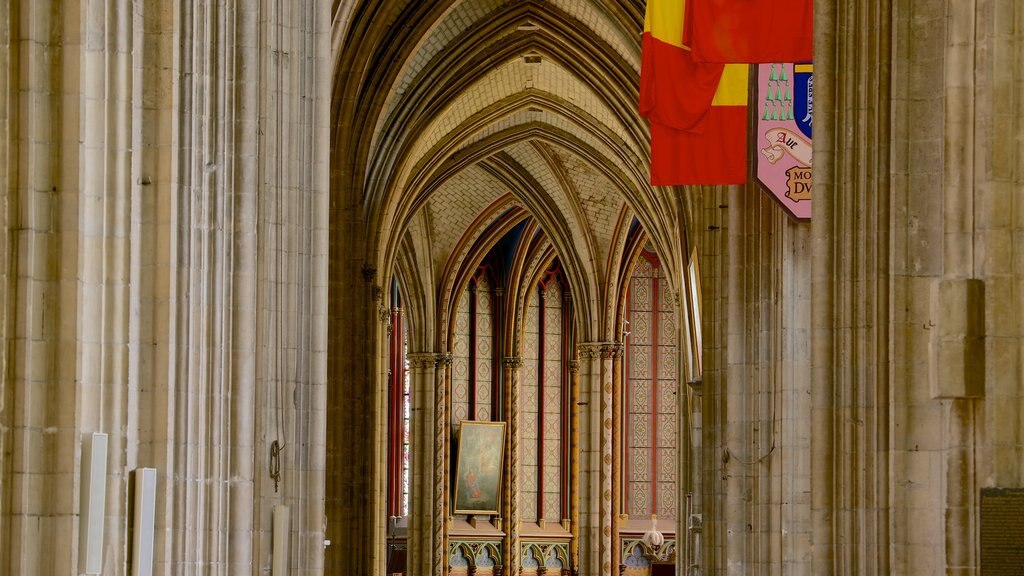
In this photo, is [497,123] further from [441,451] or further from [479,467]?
[479,467]

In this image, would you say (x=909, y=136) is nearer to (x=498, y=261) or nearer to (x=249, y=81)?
(x=249, y=81)

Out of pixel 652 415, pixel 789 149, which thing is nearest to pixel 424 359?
pixel 652 415

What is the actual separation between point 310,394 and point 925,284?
5.47 meters

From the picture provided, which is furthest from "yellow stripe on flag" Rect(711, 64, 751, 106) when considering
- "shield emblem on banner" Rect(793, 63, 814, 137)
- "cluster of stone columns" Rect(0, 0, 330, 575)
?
"cluster of stone columns" Rect(0, 0, 330, 575)

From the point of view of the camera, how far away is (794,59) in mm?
12602

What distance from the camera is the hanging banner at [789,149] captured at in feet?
43.5

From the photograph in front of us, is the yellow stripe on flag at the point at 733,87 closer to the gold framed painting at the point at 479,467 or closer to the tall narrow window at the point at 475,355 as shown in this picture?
the gold framed painting at the point at 479,467

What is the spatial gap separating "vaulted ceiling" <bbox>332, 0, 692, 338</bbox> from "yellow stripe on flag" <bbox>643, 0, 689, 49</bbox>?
6.69m

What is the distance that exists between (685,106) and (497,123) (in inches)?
678

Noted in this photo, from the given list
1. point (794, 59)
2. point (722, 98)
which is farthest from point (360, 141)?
point (794, 59)

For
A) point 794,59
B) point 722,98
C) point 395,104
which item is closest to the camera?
point 794,59

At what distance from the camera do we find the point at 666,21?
1370 centimetres

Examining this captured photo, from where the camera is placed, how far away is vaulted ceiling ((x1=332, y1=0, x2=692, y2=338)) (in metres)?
24.2

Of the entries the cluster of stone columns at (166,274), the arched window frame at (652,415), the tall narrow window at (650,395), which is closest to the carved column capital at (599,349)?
the arched window frame at (652,415)
